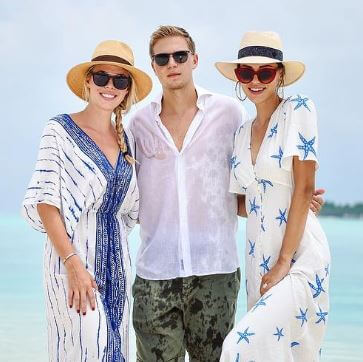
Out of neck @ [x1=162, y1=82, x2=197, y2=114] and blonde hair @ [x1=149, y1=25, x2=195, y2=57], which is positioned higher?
blonde hair @ [x1=149, y1=25, x2=195, y2=57]

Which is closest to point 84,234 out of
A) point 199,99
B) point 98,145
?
point 98,145

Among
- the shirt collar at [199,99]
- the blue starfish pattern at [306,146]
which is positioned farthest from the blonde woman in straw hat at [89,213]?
the blue starfish pattern at [306,146]

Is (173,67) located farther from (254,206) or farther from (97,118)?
(254,206)

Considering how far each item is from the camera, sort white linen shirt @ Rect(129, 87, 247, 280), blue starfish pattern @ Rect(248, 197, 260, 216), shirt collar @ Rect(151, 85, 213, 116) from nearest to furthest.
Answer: blue starfish pattern @ Rect(248, 197, 260, 216)
white linen shirt @ Rect(129, 87, 247, 280)
shirt collar @ Rect(151, 85, 213, 116)

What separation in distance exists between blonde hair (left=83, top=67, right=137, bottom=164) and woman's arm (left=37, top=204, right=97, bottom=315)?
1.80 ft

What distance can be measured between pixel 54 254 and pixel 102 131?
2.29ft

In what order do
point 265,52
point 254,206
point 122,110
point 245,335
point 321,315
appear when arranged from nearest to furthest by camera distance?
point 245,335 < point 321,315 < point 254,206 < point 265,52 < point 122,110

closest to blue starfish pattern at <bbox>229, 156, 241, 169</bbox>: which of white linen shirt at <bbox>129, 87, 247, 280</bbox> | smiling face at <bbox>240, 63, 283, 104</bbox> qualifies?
white linen shirt at <bbox>129, 87, 247, 280</bbox>

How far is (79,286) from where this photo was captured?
413cm

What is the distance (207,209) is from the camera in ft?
15.6

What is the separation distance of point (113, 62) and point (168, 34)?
49 cm

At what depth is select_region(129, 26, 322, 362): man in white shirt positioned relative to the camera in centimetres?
476

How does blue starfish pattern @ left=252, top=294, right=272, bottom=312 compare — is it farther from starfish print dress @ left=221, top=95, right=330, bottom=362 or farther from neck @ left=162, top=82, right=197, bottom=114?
neck @ left=162, top=82, right=197, bottom=114

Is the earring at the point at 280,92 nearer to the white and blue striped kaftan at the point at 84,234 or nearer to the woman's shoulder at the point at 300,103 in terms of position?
the woman's shoulder at the point at 300,103
